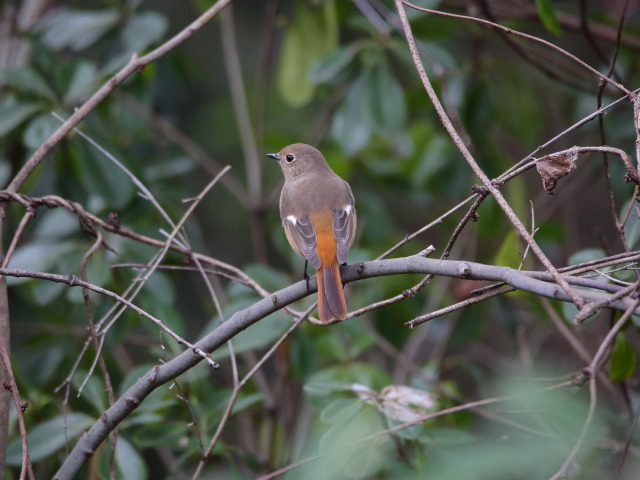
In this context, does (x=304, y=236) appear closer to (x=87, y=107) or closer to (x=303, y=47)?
(x=87, y=107)

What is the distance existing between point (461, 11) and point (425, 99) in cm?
57

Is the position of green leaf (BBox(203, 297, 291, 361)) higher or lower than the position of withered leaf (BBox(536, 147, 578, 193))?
lower

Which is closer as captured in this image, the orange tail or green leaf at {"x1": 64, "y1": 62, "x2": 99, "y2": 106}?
the orange tail

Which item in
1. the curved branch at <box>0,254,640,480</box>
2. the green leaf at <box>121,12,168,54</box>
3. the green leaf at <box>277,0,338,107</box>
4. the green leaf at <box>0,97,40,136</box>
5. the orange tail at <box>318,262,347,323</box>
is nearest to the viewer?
the curved branch at <box>0,254,640,480</box>

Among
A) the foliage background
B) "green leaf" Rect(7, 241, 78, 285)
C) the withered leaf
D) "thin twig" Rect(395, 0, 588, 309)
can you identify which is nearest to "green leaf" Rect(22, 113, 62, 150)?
the foliage background

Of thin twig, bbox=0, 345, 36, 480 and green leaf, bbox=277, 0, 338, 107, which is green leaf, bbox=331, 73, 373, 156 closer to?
green leaf, bbox=277, 0, 338, 107

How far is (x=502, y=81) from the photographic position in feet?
16.3

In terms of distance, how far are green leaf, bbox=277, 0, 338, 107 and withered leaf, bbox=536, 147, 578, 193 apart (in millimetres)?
2862

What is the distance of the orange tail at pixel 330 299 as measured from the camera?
2615mm

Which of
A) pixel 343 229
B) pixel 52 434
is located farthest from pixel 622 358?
pixel 52 434

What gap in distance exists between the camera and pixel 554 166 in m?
1.90

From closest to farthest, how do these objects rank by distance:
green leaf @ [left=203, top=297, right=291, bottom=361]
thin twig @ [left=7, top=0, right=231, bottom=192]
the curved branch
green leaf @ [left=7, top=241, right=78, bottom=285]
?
the curved branch, thin twig @ [left=7, top=0, right=231, bottom=192], green leaf @ [left=203, top=297, right=291, bottom=361], green leaf @ [left=7, top=241, right=78, bottom=285]

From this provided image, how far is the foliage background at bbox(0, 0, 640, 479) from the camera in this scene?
3.13m

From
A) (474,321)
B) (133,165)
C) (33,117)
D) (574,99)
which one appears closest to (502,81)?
(574,99)
